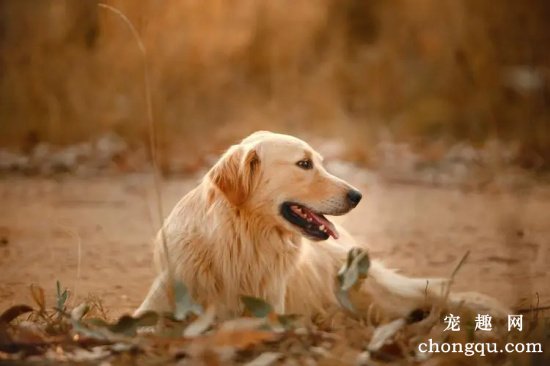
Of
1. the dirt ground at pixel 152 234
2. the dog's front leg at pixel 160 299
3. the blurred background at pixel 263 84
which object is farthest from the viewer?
the blurred background at pixel 263 84

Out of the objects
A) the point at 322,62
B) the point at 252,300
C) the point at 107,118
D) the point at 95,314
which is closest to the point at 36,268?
the point at 95,314

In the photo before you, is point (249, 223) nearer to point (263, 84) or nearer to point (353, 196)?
point (353, 196)

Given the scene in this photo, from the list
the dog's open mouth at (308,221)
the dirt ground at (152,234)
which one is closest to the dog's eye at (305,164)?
the dog's open mouth at (308,221)

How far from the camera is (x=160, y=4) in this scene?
871 centimetres

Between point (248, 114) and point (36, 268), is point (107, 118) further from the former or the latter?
point (36, 268)

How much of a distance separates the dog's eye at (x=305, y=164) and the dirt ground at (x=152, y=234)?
30.2 inches

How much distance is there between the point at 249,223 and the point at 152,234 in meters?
2.62

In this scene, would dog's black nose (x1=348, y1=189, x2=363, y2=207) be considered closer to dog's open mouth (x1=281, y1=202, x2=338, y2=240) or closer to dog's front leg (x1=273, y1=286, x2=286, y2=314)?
dog's open mouth (x1=281, y1=202, x2=338, y2=240)

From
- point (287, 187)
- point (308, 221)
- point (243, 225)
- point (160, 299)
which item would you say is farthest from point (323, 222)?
point (160, 299)

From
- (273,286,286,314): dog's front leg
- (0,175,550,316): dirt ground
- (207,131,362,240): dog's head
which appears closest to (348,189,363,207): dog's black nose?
(207,131,362,240): dog's head

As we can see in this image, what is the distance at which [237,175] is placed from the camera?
3359mm

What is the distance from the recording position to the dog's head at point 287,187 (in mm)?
3398

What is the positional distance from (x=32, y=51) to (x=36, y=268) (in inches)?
183

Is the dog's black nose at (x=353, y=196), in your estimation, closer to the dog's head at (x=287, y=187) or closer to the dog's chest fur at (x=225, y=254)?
the dog's head at (x=287, y=187)
